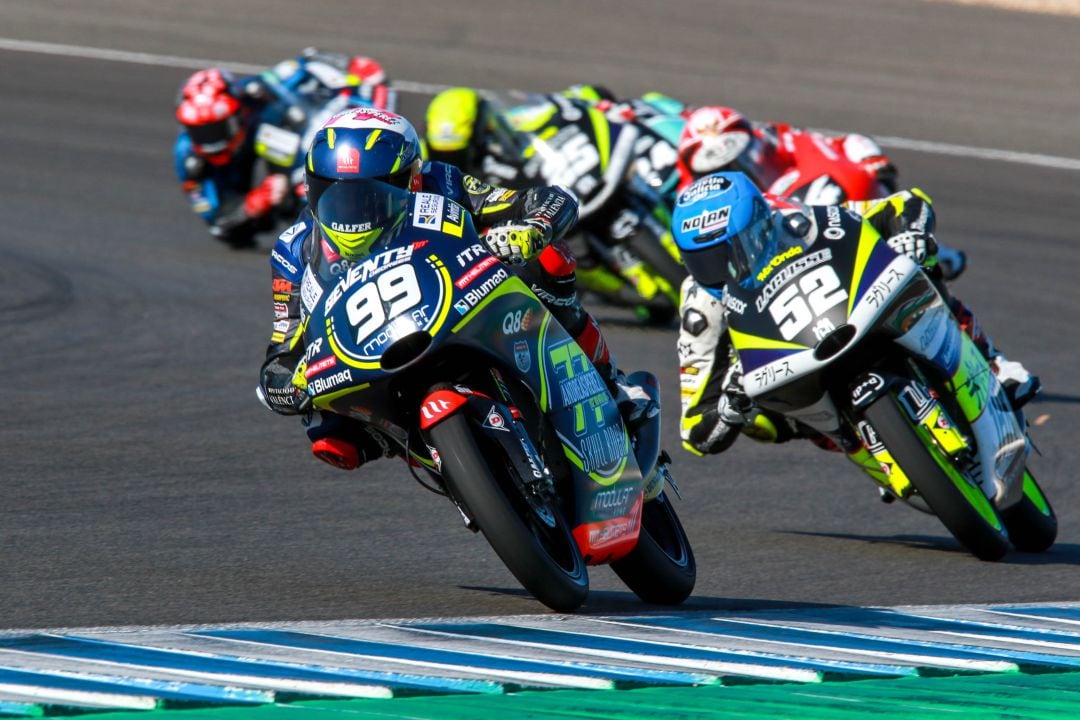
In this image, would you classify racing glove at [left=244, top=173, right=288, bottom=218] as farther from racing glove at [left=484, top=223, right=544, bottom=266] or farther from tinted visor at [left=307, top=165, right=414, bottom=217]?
racing glove at [left=484, top=223, right=544, bottom=266]

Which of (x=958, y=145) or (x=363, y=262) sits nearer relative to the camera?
(x=363, y=262)

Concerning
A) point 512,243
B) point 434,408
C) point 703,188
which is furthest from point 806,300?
point 434,408

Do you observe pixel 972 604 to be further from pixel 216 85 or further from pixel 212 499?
pixel 216 85

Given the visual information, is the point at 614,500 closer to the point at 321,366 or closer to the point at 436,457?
the point at 436,457

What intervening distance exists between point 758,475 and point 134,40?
12.6 metres

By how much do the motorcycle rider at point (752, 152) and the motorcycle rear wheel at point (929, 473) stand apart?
4.11 m

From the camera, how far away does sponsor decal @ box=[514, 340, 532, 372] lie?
19.0ft

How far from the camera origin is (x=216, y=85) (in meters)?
13.8

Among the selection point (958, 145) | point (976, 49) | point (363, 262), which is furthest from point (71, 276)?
point (976, 49)

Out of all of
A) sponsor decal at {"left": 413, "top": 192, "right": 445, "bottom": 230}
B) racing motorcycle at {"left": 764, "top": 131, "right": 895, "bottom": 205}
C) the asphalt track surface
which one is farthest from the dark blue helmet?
racing motorcycle at {"left": 764, "top": 131, "right": 895, "bottom": 205}

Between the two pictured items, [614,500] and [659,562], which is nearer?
[614,500]

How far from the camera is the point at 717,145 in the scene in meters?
10.9

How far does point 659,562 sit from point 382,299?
4.91 feet

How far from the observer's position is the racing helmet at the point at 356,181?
580 cm
